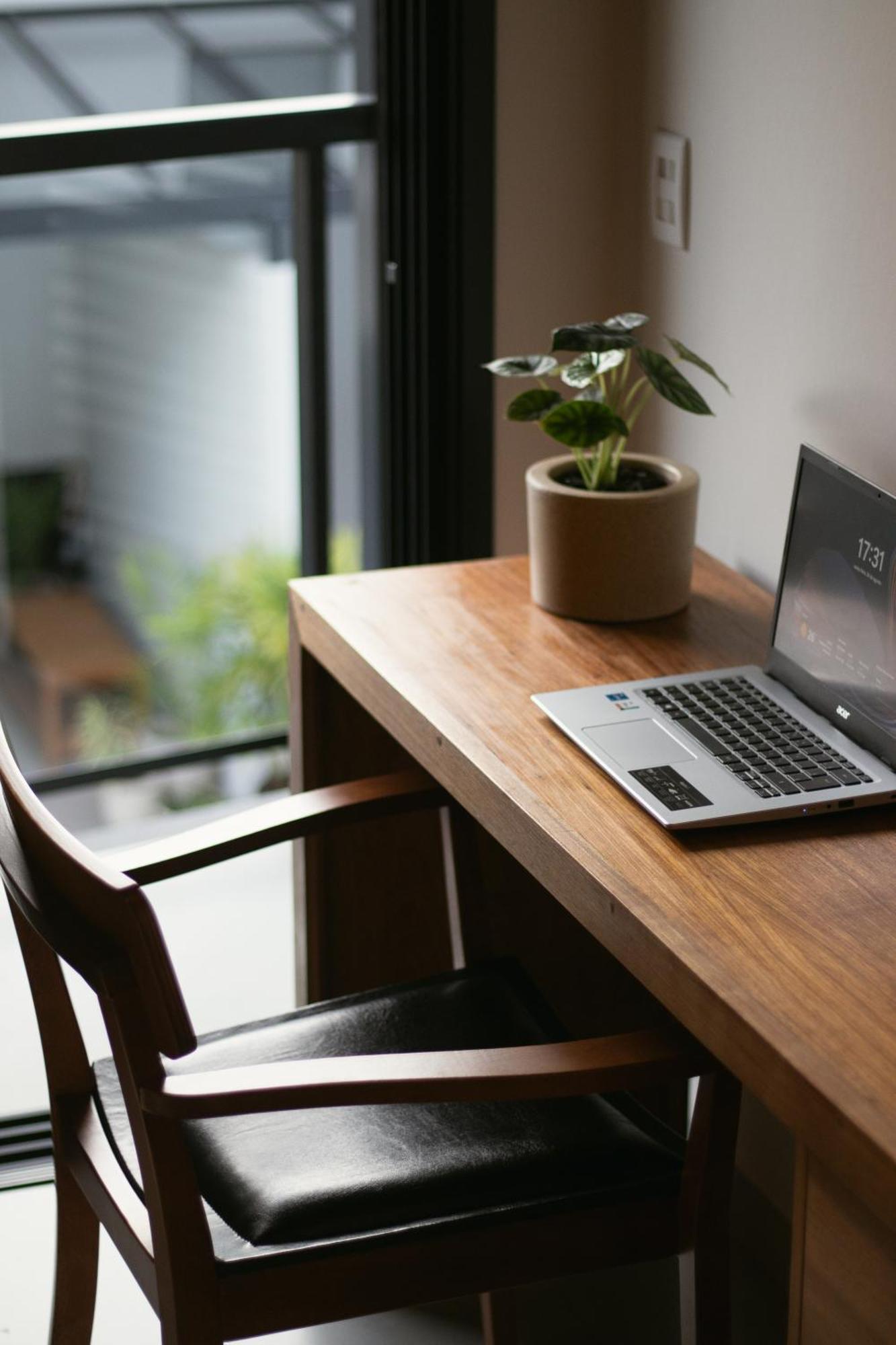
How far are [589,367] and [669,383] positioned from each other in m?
0.08

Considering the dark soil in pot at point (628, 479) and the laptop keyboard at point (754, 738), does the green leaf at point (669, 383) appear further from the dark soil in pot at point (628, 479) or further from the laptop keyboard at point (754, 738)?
the laptop keyboard at point (754, 738)

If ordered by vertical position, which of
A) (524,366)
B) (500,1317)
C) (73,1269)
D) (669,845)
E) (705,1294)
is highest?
(524,366)

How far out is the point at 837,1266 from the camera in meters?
1.03

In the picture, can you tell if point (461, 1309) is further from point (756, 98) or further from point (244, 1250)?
point (756, 98)

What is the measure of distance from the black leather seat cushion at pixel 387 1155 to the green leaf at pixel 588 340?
644 millimetres

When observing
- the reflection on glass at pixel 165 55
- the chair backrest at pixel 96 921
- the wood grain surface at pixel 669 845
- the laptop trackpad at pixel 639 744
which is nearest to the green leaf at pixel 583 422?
the wood grain surface at pixel 669 845

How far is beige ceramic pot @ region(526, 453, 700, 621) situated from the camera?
5.48ft

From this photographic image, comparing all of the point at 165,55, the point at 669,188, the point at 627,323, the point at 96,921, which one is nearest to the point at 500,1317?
the point at 96,921

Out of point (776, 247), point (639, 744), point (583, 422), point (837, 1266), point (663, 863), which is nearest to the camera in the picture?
point (837, 1266)

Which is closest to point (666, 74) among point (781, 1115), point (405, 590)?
point (405, 590)

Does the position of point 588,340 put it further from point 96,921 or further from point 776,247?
point 96,921

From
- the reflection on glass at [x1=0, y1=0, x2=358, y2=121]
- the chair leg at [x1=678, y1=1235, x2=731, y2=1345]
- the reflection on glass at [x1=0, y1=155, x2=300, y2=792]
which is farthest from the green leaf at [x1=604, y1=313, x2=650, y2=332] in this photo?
the reflection on glass at [x1=0, y1=0, x2=358, y2=121]

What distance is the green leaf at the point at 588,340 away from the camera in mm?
1550

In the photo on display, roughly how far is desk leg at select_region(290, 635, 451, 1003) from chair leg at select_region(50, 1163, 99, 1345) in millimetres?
492
